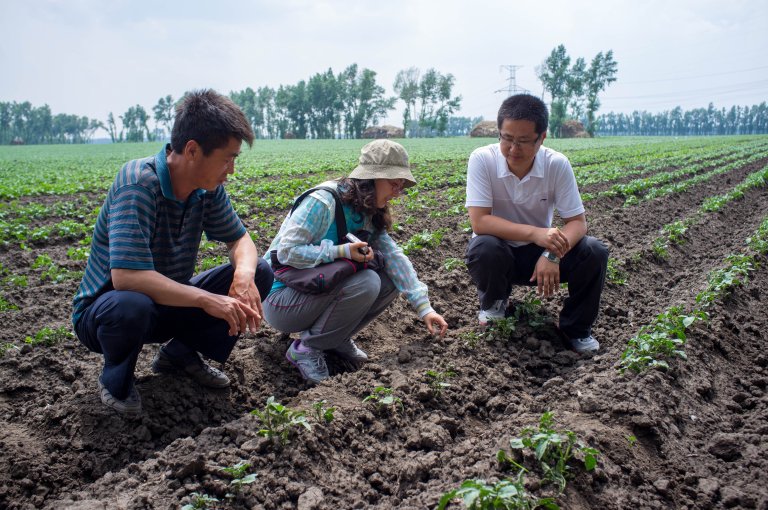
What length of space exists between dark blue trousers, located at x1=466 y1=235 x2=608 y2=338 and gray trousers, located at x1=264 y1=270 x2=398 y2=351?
0.84 metres

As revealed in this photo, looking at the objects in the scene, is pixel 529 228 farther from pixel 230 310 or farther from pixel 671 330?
pixel 230 310

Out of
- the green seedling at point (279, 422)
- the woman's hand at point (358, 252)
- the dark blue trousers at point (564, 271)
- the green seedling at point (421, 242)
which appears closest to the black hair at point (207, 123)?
the woman's hand at point (358, 252)

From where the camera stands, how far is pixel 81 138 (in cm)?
12106

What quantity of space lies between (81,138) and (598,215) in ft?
439

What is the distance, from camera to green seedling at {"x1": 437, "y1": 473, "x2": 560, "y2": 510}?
1.78 meters

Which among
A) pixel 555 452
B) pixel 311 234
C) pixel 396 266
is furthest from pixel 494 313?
pixel 555 452

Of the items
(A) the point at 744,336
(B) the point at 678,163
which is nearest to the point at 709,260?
(A) the point at 744,336

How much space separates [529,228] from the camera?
3742 mm

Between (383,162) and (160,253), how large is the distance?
132 cm

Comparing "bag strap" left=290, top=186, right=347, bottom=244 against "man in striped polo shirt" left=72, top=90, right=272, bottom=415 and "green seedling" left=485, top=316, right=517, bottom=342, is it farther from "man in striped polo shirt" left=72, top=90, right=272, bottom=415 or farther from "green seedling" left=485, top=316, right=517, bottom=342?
"green seedling" left=485, top=316, right=517, bottom=342

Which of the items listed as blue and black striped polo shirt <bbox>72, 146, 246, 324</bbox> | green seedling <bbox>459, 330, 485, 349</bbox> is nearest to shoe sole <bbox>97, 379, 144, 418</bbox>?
blue and black striped polo shirt <bbox>72, 146, 246, 324</bbox>

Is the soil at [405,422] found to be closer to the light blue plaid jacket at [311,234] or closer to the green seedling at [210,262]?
the light blue plaid jacket at [311,234]

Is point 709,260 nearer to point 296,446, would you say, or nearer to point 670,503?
point 670,503

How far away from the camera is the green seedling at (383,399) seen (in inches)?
112
